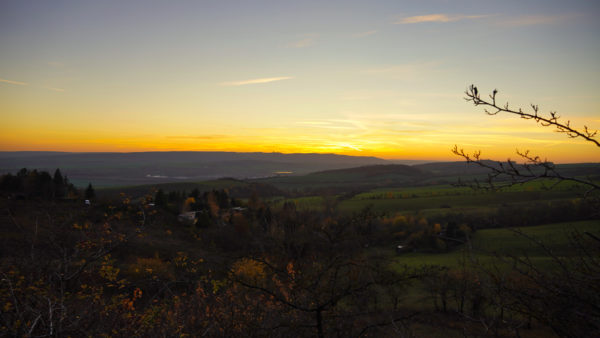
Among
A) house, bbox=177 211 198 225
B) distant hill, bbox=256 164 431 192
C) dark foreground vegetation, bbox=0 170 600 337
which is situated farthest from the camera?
distant hill, bbox=256 164 431 192

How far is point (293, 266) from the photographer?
614 cm

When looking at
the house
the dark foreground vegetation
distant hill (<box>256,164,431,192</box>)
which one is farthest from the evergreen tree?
distant hill (<box>256,164,431,192</box>)

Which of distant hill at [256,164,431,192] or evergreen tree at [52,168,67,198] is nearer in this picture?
evergreen tree at [52,168,67,198]

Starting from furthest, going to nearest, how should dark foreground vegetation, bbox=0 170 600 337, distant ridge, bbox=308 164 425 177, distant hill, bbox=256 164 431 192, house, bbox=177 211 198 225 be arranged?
distant ridge, bbox=308 164 425 177 → distant hill, bbox=256 164 431 192 → house, bbox=177 211 198 225 → dark foreground vegetation, bbox=0 170 600 337

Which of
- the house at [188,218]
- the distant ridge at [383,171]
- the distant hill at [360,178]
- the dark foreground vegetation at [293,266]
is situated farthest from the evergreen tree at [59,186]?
the distant ridge at [383,171]

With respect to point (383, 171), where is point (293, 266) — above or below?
above

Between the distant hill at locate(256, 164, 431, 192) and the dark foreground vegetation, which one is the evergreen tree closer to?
the dark foreground vegetation

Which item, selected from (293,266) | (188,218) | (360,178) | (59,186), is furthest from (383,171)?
(293,266)

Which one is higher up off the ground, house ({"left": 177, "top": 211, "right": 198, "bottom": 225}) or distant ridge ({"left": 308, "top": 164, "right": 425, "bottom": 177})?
distant ridge ({"left": 308, "top": 164, "right": 425, "bottom": 177})

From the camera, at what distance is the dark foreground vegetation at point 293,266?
3.48 m

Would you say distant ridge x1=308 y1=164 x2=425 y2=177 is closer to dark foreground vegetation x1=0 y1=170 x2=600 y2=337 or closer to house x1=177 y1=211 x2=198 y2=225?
dark foreground vegetation x1=0 y1=170 x2=600 y2=337

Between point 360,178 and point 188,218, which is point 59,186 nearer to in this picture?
point 188,218

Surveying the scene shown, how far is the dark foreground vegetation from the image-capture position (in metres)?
3.48

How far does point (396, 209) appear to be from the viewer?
3093 inches
